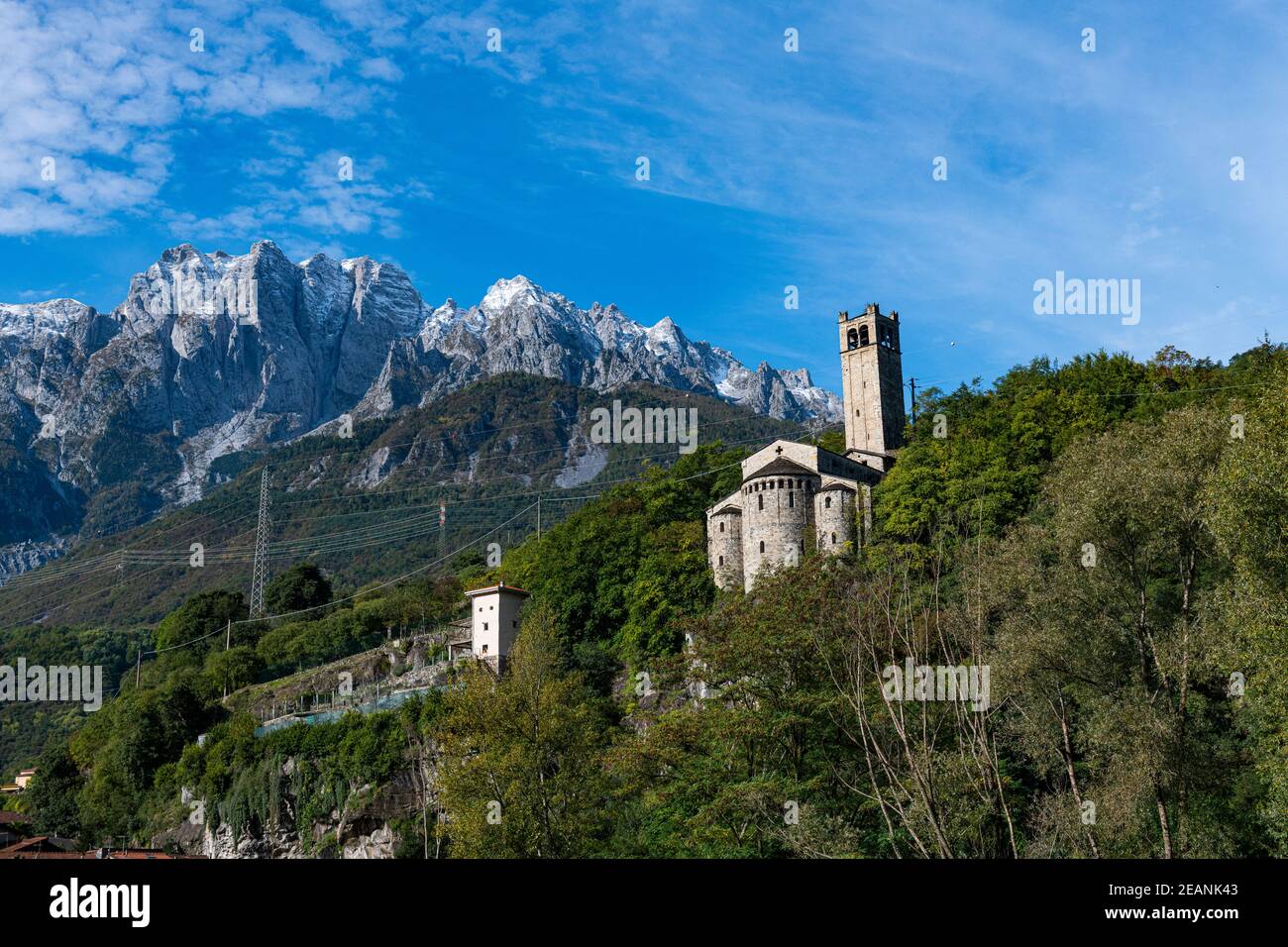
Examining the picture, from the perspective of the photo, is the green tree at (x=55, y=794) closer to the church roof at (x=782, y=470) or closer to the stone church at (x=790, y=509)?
the stone church at (x=790, y=509)

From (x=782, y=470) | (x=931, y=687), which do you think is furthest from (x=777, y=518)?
(x=931, y=687)

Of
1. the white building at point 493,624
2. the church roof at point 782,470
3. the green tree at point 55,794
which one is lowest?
the green tree at point 55,794

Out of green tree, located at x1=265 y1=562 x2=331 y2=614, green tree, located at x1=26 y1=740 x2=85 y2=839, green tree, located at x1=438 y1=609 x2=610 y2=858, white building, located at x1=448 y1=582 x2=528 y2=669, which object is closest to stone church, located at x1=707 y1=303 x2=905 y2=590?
white building, located at x1=448 y1=582 x2=528 y2=669

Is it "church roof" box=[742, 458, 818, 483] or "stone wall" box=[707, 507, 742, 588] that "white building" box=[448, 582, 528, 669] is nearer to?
"stone wall" box=[707, 507, 742, 588]

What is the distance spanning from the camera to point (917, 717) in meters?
35.8

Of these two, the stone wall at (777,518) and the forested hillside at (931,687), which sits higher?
the stone wall at (777,518)

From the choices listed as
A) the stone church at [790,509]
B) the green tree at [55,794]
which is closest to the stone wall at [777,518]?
the stone church at [790,509]

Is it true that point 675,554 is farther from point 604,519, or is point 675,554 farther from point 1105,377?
point 1105,377

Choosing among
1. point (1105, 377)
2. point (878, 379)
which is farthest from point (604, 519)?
point (1105, 377)

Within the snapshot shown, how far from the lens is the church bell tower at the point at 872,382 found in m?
72.0

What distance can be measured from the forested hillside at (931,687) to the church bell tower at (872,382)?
564 cm

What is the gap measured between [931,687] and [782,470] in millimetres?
30241

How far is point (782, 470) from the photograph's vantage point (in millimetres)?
61844

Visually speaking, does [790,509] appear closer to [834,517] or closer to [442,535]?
[834,517]
